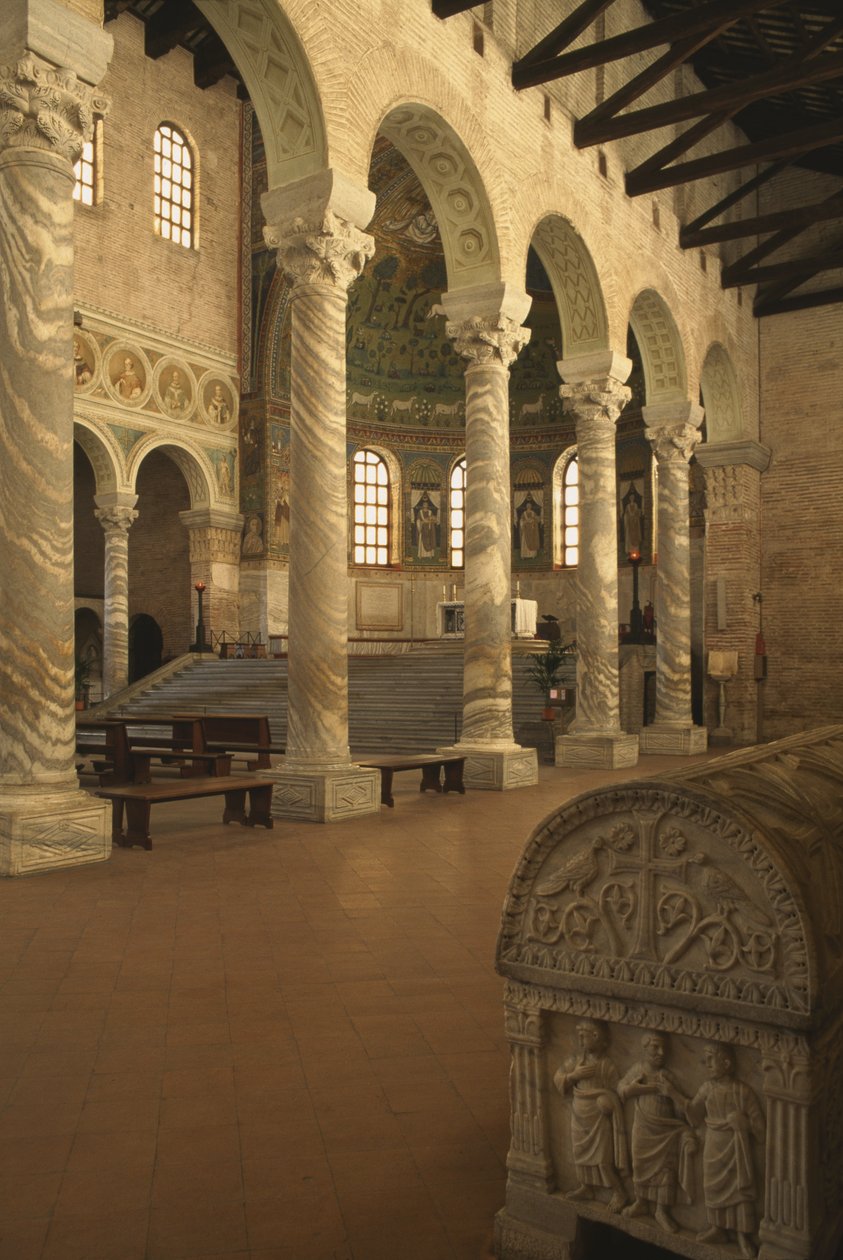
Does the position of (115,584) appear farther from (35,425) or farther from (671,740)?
(35,425)

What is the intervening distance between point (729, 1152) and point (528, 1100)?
0.53 meters

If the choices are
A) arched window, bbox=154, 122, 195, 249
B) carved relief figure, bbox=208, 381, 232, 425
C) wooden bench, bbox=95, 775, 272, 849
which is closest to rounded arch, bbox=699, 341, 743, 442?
carved relief figure, bbox=208, 381, 232, 425

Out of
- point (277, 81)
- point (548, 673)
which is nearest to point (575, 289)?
point (548, 673)

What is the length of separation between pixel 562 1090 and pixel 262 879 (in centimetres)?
479

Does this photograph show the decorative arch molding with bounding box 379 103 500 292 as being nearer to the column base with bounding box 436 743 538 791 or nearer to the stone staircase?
the column base with bounding box 436 743 538 791

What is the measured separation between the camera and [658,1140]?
2.52m

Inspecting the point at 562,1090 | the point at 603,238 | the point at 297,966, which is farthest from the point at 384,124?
the point at 562,1090

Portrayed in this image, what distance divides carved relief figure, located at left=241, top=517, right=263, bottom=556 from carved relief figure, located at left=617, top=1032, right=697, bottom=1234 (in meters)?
22.9

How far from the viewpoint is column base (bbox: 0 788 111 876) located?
711 centimetres

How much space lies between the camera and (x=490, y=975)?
5051 millimetres

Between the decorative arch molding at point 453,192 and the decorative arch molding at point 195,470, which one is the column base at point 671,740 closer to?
the decorative arch molding at point 453,192

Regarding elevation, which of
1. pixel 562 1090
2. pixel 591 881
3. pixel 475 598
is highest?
pixel 475 598

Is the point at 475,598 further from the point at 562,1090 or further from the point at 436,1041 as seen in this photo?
the point at 562,1090

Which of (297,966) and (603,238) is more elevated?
(603,238)
